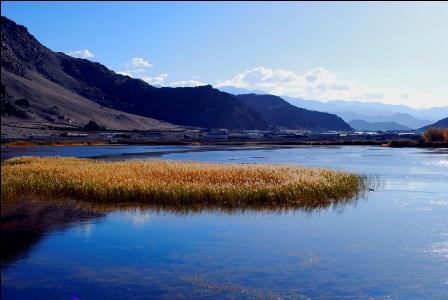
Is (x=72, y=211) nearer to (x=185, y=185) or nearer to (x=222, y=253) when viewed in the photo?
(x=185, y=185)

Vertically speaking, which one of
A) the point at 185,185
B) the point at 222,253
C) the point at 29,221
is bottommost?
the point at 222,253

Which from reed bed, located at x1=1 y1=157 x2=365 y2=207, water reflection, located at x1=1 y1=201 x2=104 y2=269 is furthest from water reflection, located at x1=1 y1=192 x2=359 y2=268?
reed bed, located at x1=1 y1=157 x2=365 y2=207

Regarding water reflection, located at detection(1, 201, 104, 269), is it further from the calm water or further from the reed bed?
the reed bed

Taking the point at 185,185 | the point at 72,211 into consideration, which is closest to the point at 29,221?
the point at 72,211

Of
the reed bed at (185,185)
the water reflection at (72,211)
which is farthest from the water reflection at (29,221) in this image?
the reed bed at (185,185)

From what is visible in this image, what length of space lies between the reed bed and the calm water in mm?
2411

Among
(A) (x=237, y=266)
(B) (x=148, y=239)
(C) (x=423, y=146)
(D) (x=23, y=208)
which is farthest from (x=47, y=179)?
(C) (x=423, y=146)

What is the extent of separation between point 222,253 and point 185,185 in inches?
577

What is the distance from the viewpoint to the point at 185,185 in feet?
120

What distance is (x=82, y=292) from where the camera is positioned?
55.8 feet

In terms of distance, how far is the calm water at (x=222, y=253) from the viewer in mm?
Answer: 17484

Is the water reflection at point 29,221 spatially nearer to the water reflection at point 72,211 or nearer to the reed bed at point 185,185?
the water reflection at point 72,211

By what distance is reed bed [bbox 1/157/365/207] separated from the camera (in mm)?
34906

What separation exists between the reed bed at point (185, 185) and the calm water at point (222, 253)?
241 cm
